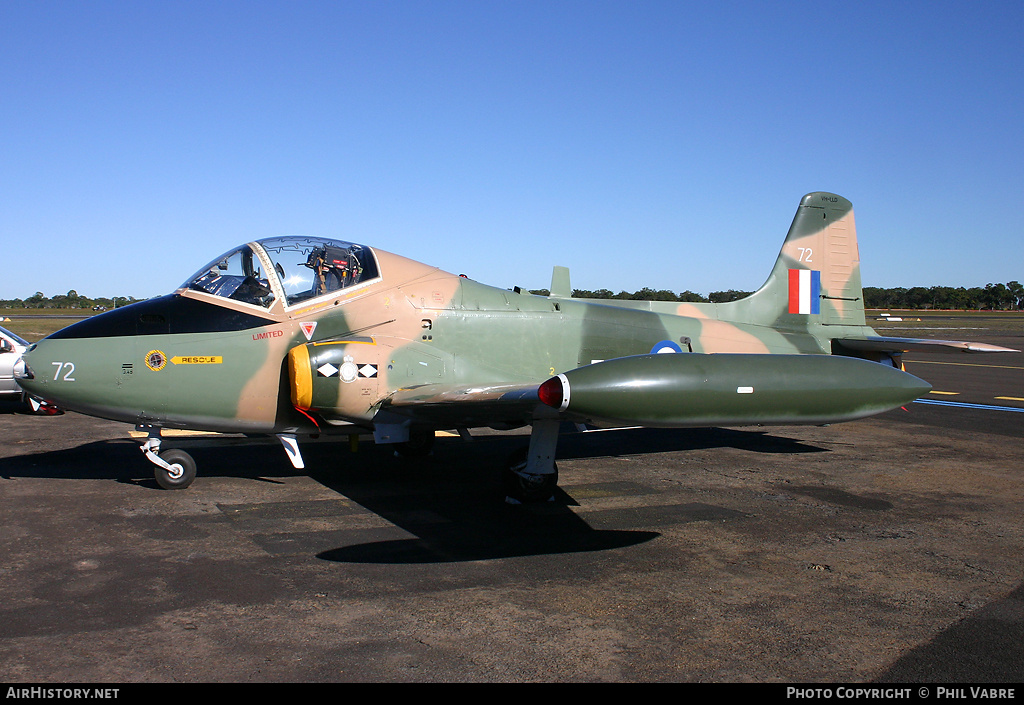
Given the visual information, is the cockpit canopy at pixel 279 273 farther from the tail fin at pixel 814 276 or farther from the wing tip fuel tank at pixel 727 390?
the tail fin at pixel 814 276

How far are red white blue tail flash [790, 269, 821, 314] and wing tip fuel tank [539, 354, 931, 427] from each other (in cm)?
610

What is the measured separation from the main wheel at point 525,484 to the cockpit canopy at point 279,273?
266 cm

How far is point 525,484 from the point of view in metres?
7.54

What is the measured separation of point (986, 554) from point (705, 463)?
3962mm

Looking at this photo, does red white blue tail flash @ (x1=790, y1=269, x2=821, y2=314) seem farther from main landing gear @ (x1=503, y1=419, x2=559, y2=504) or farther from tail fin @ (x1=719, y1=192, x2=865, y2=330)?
main landing gear @ (x1=503, y1=419, x2=559, y2=504)

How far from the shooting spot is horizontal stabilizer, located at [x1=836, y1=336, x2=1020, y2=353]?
894 cm

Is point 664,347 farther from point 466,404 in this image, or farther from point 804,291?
point 466,404

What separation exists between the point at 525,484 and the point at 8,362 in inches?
472

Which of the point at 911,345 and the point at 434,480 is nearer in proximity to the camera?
the point at 434,480

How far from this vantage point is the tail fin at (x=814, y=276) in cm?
1118

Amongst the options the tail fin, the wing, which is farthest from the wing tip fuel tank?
the tail fin

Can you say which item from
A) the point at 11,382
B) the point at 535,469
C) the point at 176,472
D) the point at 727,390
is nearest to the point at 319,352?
the point at 176,472

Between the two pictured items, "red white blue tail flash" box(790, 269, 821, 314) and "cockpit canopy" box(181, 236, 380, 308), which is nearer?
"cockpit canopy" box(181, 236, 380, 308)
